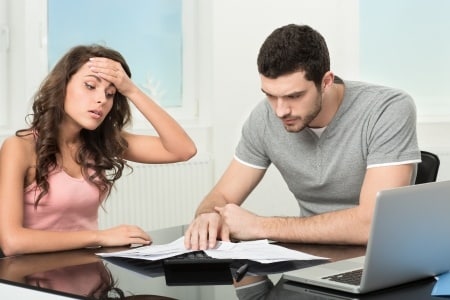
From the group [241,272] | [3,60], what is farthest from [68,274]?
[3,60]

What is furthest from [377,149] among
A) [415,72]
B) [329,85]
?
[415,72]

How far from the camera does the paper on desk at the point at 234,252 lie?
1639 mm

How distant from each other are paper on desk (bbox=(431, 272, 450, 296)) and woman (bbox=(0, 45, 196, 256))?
80 centimetres

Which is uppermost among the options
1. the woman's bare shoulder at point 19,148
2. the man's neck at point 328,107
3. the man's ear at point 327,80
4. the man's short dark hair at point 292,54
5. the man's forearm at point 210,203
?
the man's short dark hair at point 292,54

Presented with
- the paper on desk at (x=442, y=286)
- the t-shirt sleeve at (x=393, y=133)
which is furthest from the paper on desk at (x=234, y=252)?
the t-shirt sleeve at (x=393, y=133)

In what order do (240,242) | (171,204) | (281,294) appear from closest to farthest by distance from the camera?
1. (281,294)
2. (240,242)
3. (171,204)

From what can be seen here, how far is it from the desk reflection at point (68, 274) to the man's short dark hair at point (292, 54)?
0.74 metres

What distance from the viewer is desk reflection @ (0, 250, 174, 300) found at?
54.4 inches

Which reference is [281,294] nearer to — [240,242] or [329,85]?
[240,242]

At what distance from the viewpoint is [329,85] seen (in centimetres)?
227

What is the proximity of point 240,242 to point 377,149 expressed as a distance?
1.80 feet

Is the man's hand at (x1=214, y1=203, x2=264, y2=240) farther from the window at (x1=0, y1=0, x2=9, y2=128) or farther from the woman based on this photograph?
the window at (x1=0, y1=0, x2=9, y2=128)

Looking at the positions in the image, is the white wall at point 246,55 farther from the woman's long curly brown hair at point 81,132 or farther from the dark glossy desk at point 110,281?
the dark glossy desk at point 110,281

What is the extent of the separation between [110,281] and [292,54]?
937 millimetres
